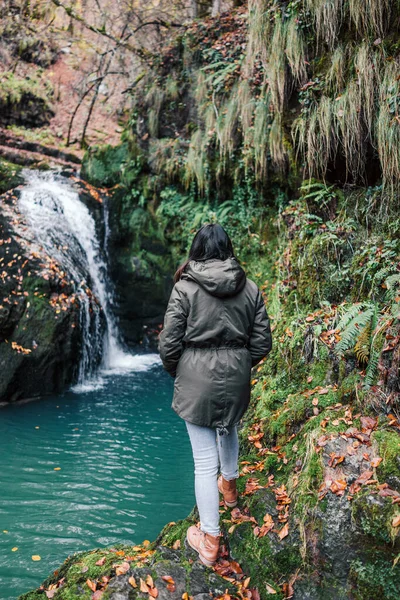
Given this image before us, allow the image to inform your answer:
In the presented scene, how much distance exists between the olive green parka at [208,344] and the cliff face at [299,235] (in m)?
0.96

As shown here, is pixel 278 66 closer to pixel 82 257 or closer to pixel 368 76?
pixel 368 76

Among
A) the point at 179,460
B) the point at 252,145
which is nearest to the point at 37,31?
the point at 252,145

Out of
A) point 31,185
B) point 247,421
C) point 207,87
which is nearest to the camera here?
point 247,421

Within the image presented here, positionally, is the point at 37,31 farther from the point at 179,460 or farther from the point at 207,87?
the point at 179,460

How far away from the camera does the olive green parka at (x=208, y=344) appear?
291 cm

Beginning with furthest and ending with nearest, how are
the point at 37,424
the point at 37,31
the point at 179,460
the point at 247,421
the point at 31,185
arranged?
the point at 37,31
the point at 31,185
the point at 37,424
the point at 179,460
the point at 247,421

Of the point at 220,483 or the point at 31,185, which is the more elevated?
the point at 31,185

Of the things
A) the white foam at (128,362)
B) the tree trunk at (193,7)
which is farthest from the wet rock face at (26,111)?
the white foam at (128,362)

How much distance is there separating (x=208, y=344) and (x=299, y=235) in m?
3.81

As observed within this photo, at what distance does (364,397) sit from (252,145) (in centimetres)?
563

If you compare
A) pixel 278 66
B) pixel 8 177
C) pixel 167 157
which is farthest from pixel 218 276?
pixel 8 177

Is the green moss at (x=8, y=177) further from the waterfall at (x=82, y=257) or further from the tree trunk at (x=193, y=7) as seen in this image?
the tree trunk at (x=193, y=7)

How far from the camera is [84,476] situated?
5562 millimetres

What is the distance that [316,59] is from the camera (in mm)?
6184
